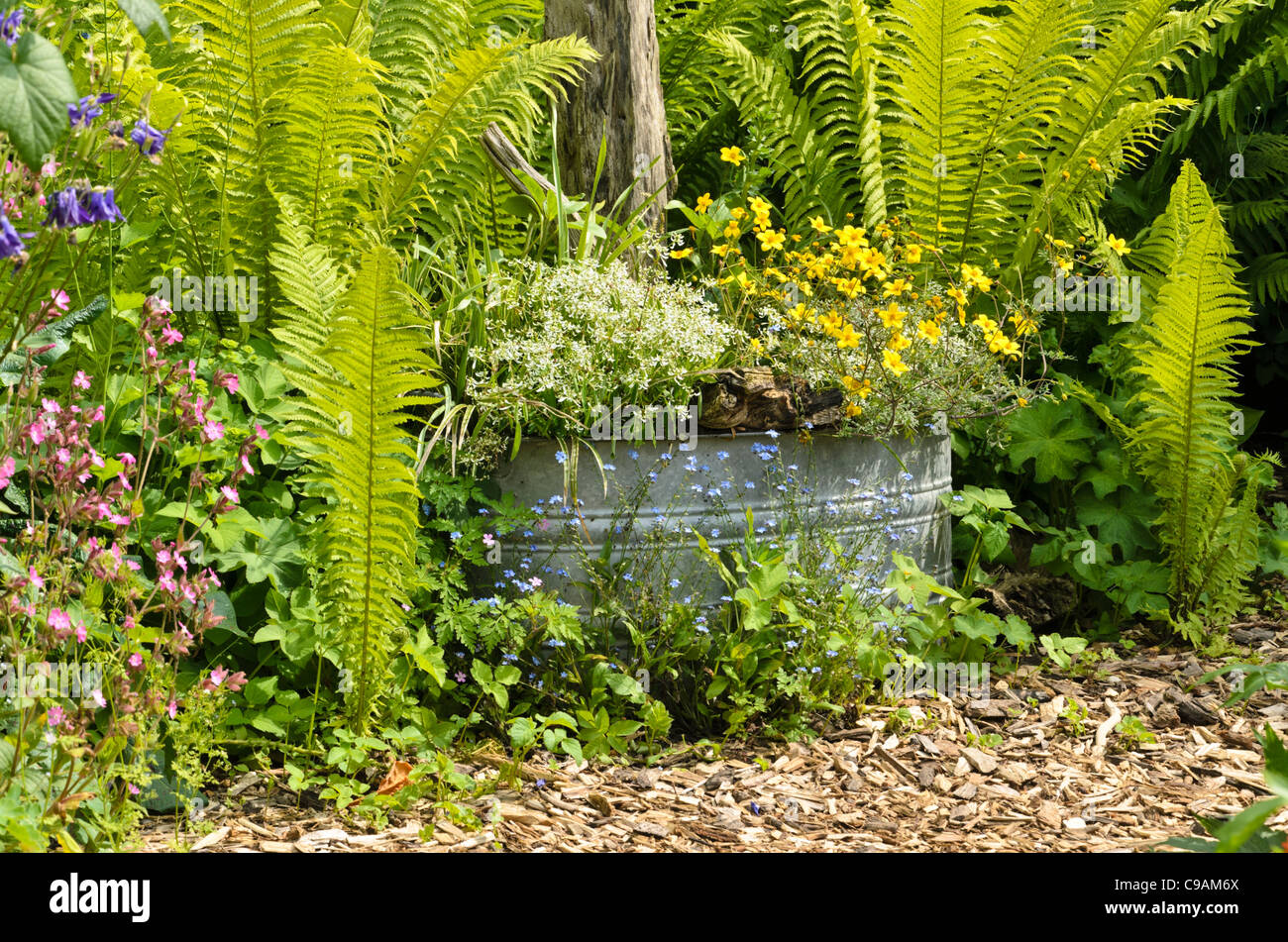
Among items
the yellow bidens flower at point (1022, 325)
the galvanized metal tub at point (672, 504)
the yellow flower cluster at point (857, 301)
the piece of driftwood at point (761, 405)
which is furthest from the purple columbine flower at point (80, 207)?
the yellow bidens flower at point (1022, 325)

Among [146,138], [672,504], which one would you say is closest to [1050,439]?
[672,504]

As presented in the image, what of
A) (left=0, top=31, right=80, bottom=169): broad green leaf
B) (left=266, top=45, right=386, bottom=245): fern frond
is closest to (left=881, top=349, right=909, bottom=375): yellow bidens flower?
(left=266, top=45, right=386, bottom=245): fern frond

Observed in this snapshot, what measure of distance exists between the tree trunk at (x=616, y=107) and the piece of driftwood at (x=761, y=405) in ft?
2.87

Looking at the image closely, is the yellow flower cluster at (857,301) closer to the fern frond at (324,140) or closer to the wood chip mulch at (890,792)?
the wood chip mulch at (890,792)

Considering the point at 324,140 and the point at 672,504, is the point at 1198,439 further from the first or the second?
the point at 324,140

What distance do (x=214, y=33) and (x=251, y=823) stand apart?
1.99m

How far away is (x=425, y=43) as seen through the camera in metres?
3.50

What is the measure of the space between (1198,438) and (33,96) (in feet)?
9.66

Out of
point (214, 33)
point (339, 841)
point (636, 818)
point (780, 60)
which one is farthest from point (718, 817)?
point (780, 60)

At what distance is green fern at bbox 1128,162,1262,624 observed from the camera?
311 cm

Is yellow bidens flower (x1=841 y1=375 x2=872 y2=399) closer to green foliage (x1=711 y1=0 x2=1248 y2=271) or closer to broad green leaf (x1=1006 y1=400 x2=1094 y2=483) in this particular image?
broad green leaf (x1=1006 y1=400 x2=1094 y2=483)

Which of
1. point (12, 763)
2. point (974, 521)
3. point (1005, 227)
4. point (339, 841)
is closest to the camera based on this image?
point (12, 763)

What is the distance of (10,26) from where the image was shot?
1.38m

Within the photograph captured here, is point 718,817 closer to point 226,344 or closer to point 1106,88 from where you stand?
point 226,344
